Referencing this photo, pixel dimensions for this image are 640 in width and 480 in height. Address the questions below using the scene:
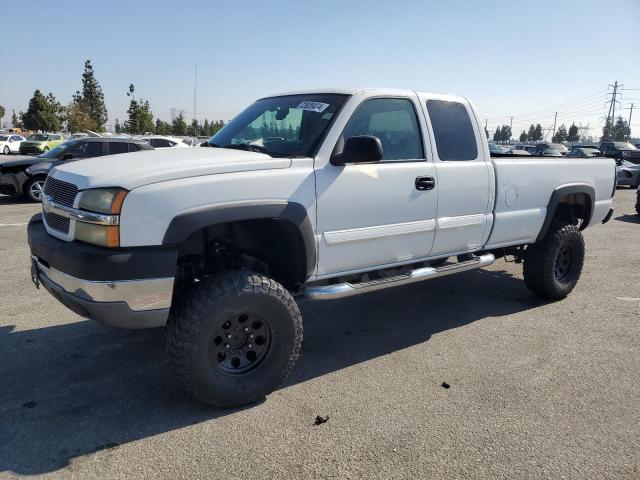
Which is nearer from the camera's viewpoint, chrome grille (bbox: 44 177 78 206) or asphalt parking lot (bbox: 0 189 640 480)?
asphalt parking lot (bbox: 0 189 640 480)

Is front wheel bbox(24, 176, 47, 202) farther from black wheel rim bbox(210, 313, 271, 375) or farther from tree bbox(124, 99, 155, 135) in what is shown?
tree bbox(124, 99, 155, 135)

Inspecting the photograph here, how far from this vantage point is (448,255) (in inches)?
172

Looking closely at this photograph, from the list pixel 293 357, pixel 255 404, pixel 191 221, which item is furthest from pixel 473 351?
pixel 191 221

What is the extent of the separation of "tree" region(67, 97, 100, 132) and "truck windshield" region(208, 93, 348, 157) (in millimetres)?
62550

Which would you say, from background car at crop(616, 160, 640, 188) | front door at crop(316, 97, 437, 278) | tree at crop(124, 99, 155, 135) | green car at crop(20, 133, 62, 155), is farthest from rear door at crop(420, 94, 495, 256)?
tree at crop(124, 99, 155, 135)

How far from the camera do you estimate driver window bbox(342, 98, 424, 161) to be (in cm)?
372

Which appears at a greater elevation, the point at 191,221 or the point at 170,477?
the point at 191,221

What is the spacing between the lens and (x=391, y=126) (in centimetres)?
393

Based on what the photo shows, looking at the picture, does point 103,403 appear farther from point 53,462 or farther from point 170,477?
point 170,477

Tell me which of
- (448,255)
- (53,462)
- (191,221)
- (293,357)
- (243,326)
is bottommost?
(53,462)

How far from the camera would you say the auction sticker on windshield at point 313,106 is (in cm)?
370

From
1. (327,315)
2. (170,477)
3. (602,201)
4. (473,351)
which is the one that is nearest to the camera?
(170,477)

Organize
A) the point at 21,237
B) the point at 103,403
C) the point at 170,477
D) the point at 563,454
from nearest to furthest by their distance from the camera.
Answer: the point at 170,477 < the point at 563,454 < the point at 103,403 < the point at 21,237

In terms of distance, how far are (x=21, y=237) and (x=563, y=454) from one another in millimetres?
7820
